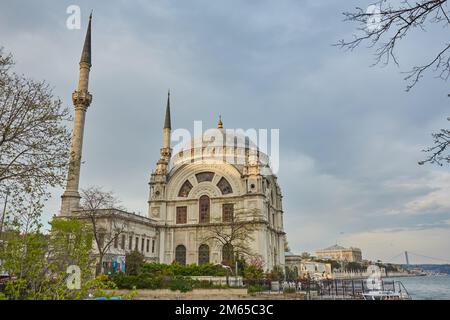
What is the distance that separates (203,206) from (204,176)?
13.0 feet

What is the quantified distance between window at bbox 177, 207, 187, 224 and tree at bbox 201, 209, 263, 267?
384 centimetres

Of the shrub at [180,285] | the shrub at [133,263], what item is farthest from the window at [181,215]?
the shrub at [180,285]

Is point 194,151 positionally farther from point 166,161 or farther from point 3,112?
point 3,112

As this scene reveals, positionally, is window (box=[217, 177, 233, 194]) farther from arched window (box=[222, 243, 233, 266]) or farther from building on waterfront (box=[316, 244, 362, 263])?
building on waterfront (box=[316, 244, 362, 263])

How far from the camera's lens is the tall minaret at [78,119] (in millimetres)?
36219

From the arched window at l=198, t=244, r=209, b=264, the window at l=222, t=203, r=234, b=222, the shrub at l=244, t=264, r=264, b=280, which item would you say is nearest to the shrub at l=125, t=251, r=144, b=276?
the shrub at l=244, t=264, r=264, b=280

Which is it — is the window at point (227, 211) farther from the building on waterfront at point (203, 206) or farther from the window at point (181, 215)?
the window at point (181, 215)

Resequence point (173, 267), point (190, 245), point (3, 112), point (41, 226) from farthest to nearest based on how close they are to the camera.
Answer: point (190, 245) < point (173, 267) < point (3, 112) < point (41, 226)

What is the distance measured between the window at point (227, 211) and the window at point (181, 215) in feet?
16.8

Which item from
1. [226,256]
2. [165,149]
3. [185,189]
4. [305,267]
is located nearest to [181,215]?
[185,189]
